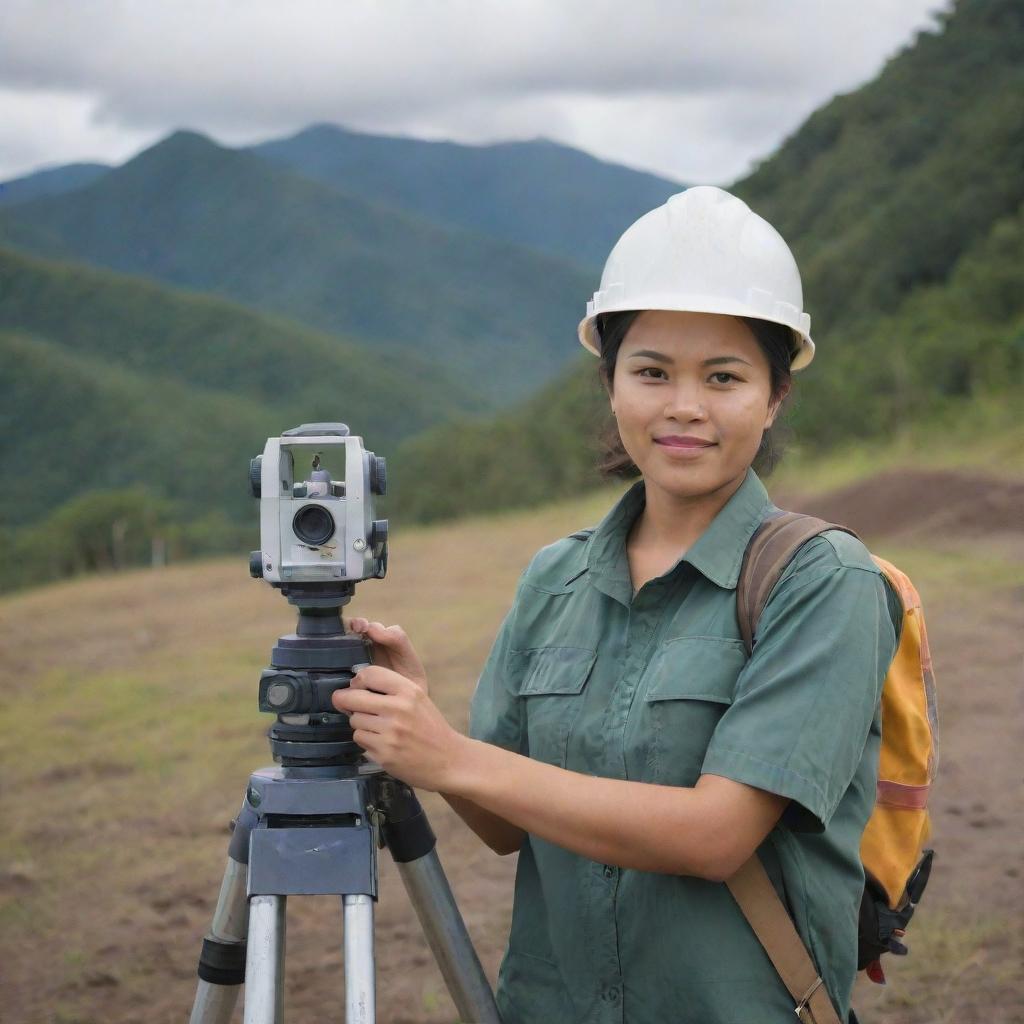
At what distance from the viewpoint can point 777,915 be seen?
1360mm

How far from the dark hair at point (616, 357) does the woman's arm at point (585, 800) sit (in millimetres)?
523

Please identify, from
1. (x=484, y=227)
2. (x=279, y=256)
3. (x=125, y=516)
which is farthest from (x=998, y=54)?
(x=484, y=227)

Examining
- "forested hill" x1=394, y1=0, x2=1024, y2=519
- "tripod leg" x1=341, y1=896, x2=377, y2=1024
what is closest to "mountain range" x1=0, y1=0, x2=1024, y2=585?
"forested hill" x1=394, y1=0, x2=1024, y2=519

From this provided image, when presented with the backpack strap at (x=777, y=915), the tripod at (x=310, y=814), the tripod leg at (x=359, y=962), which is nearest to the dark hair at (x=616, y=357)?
the backpack strap at (x=777, y=915)

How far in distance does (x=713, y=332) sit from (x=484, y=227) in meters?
184

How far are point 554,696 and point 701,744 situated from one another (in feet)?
0.69

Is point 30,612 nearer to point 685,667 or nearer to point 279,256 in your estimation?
point 685,667

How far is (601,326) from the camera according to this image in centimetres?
164

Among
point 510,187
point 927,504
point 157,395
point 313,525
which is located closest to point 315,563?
point 313,525

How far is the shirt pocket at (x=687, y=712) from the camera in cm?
137

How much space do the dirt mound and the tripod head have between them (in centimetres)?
911

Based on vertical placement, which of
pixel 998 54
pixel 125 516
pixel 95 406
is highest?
pixel 998 54

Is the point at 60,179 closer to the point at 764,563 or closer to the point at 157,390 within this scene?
the point at 157,390

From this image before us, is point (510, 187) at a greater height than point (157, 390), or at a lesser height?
greater
